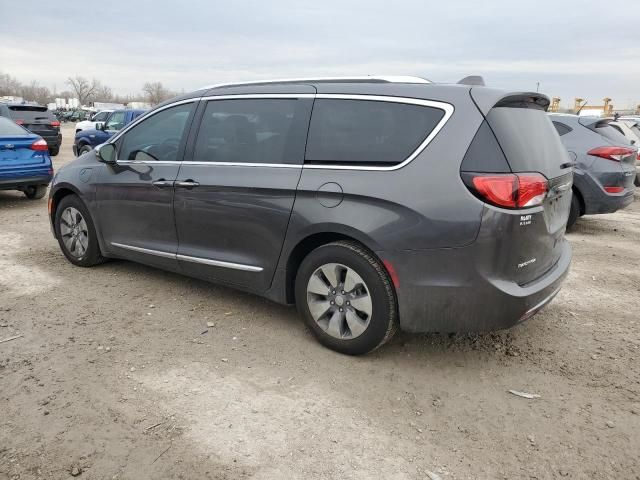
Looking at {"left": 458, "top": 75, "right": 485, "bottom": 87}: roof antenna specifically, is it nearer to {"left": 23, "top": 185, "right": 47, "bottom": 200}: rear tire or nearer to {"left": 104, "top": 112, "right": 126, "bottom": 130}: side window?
{"left": 23, "top": 185, "right": 47, "bottom": 200}: rear tire

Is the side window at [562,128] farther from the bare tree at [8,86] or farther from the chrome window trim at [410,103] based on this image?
the bare tree at [8,86]

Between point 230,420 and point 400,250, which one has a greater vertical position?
point 400,250

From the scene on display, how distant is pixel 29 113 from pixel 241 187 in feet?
58.5

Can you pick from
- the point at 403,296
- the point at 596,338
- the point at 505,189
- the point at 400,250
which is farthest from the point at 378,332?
the point at 596,338

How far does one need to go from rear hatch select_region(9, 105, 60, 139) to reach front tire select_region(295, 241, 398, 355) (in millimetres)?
17612

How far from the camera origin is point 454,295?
2984 millimetres

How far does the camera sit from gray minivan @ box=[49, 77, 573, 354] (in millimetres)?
2934

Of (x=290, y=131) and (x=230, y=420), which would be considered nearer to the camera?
(x=230, y=420)

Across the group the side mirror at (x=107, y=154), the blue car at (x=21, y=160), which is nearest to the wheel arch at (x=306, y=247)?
the side mirror at (x=107, y=154)

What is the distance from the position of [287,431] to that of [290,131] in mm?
1981

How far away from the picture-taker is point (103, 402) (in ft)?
9.52

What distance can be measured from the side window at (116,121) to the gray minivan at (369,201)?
1298 centimetres

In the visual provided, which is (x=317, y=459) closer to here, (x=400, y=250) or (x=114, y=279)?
(x=400, y=250)

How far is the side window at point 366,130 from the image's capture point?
10.2 feet
